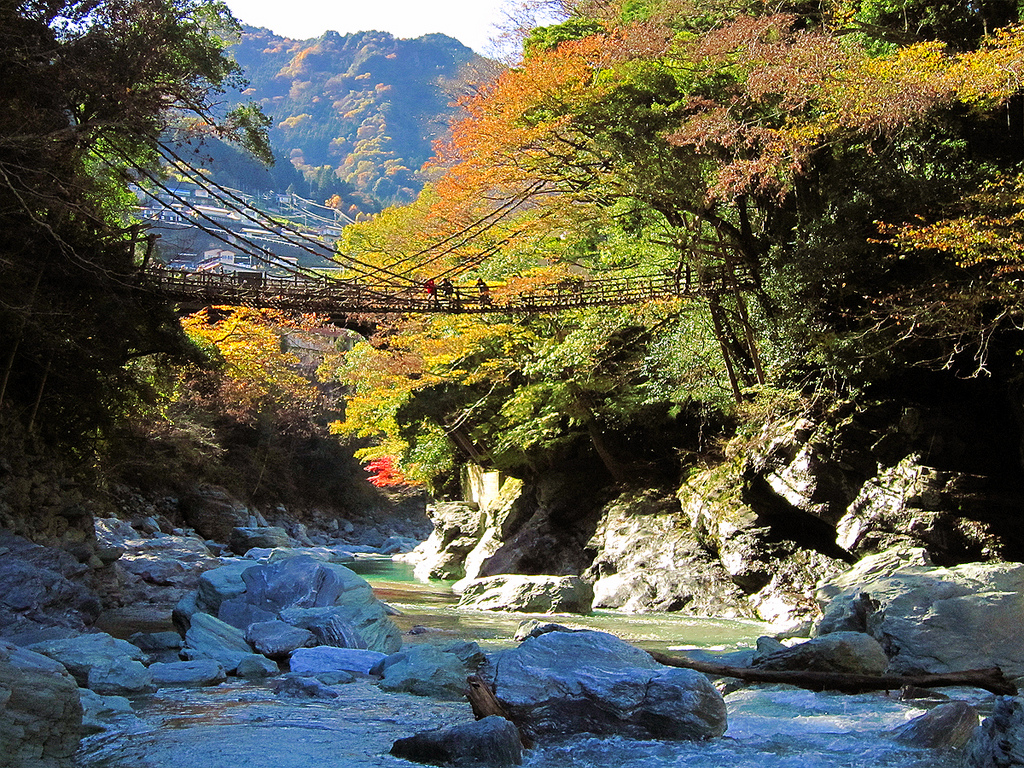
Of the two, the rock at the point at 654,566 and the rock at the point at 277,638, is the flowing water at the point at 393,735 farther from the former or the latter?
the rock at the point at 654,566

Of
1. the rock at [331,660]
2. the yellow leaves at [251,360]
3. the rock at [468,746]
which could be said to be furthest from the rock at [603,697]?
the yellow leaves at [251,360]

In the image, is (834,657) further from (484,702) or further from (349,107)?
(349,107)

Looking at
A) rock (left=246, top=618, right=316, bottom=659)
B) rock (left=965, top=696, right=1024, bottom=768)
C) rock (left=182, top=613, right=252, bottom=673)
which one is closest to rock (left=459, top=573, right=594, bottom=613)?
rock (left=246, top=618, right=316, bottom=659)

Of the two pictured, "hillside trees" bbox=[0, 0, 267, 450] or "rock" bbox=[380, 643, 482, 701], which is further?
"hillside trees" bbox=[0, 0, 267, 450]

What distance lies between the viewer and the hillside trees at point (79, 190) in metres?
6.44

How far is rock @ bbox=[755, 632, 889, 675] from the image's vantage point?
16.0 ft

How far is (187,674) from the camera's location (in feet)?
15.5

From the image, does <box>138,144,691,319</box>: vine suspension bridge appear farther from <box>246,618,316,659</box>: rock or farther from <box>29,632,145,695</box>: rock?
<box>29,632,145,695</box>: rock

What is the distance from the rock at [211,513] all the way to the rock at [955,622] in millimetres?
15419

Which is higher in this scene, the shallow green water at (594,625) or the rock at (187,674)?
the rock at (187,674)

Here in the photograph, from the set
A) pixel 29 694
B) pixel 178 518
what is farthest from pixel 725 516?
pixel 178 518

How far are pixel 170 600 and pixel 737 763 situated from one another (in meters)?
7.49

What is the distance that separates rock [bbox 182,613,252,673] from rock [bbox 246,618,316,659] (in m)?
0.07

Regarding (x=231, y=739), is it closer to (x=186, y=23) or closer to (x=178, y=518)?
(x=186, y=23)
